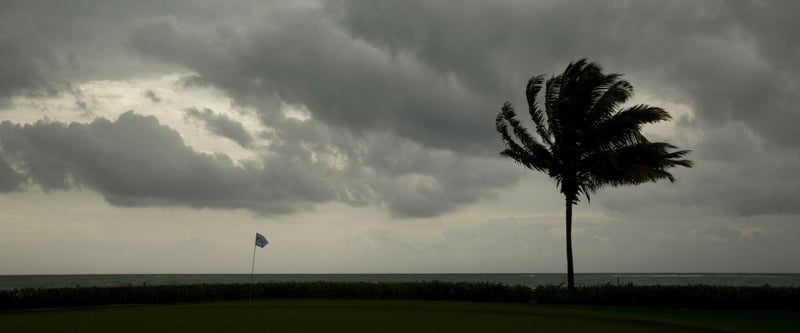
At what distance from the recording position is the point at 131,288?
97.6 feet

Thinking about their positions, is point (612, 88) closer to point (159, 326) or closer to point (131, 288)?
point (159, 326)

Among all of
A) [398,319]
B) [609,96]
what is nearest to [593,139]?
[609,96]

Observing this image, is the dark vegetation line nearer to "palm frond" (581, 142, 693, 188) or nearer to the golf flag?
"palm frond" (581, 142, 693, 188)

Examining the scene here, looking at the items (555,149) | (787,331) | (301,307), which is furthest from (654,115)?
(301,307)

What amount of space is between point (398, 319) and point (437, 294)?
986 cm

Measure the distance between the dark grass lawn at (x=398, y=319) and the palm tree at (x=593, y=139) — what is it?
218 inches

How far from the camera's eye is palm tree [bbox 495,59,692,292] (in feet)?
91.7

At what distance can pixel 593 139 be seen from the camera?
Result: 28406 mm

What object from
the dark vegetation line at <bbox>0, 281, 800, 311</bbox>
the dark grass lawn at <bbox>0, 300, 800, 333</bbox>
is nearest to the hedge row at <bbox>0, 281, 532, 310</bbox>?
the dark vegetation line at <bbox>0, 281, 800, 311</bbox>

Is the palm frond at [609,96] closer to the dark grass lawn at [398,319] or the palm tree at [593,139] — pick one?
the palm tree at [593,139]

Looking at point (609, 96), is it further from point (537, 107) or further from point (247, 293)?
point (247, 293)

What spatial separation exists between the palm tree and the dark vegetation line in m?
1.83

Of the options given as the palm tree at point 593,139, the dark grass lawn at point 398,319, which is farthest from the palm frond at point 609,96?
the dark grass lawn at point 398,319

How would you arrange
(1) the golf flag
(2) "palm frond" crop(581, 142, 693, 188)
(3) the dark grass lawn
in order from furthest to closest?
(2) "palm frond" crop(581, 142, 693, 188) → (1) the golf flag → (3) the dark grass lawn
